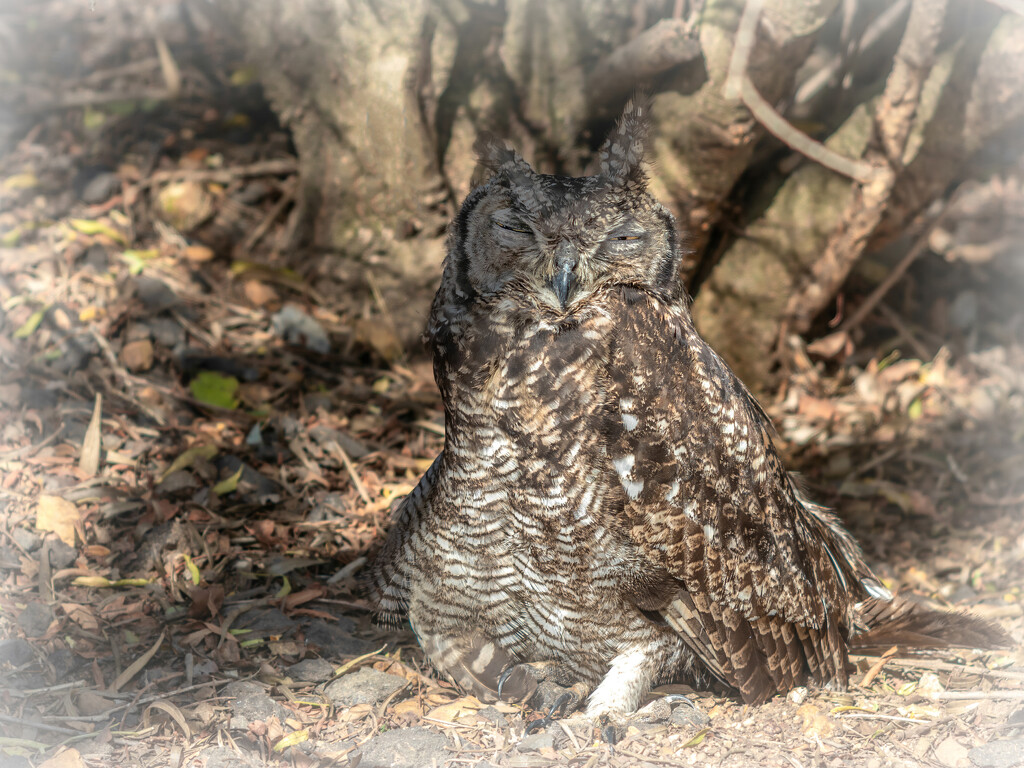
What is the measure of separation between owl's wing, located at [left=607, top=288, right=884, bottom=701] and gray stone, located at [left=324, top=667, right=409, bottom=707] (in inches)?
43.1

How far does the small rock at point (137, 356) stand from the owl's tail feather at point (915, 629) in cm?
366

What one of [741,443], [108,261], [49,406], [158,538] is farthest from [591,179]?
[108,261]

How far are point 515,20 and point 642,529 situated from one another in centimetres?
324

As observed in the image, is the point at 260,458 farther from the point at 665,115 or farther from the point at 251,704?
the point at 665,115

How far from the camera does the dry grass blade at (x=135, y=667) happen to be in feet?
10.1

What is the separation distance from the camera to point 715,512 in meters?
3.09

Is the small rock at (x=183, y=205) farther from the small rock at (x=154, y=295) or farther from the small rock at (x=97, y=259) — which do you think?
the small rock at (x=154, y=295)

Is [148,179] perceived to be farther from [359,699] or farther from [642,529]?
[642,529]

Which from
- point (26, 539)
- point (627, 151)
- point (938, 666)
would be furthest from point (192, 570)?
point (938, 666)

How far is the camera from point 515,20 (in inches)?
193

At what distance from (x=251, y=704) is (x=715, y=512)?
5.87 ft

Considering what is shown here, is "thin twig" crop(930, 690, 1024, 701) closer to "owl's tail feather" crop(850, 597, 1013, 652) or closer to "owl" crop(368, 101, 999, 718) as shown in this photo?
"owl's tail feather" crop(850, 597, 1013, 652)

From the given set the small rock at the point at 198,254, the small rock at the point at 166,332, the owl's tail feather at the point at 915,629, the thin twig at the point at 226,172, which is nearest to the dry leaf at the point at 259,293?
the small rock at the point at 198,254

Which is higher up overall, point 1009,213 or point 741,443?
point 1009,213
